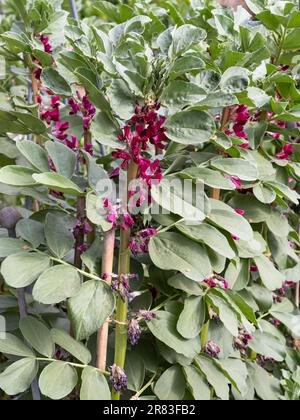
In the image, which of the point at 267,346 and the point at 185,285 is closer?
the point at 185,285

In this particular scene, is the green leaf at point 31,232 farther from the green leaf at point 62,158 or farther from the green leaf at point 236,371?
the green leaf at point 236,371

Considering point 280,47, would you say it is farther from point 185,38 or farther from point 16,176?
point 16,176

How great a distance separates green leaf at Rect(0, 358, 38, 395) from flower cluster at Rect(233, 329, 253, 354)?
42 cm

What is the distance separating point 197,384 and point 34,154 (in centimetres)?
49

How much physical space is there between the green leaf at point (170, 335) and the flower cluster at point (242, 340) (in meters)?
0.18

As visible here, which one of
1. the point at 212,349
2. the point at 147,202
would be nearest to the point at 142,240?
the point at 147,202

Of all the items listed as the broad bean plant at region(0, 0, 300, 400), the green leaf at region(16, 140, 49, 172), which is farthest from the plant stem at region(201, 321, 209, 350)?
the green leaf at region(16, 140, 49, 172)

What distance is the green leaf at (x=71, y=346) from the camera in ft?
2.64

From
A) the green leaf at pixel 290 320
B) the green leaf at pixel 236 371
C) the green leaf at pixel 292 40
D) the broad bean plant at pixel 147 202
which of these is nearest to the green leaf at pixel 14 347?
the broad bean plant at pixel 147 202

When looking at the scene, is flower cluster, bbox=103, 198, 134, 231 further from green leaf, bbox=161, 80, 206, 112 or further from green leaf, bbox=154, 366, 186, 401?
green leaf, bbox=154, 366, 186, 401

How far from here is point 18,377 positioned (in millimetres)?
759
